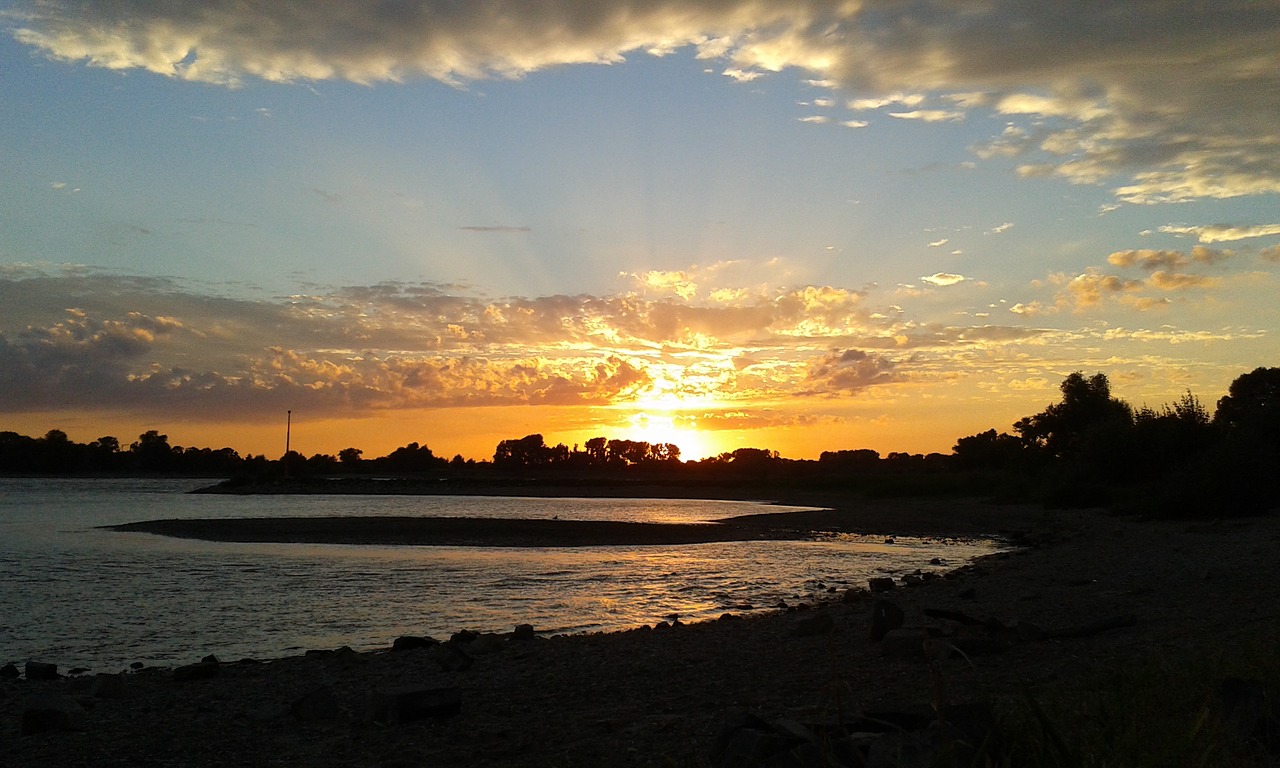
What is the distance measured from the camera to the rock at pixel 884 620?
1219cm

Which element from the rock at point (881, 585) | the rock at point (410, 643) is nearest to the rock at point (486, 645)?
the rock at point (410, 643)

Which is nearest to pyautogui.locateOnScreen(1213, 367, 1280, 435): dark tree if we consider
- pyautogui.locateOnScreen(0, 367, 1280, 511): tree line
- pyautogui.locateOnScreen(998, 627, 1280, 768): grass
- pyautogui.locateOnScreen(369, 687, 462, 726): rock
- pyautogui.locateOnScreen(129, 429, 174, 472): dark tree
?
pyautogui.locateOnScreen(0, 367, 1280, 511): tree line

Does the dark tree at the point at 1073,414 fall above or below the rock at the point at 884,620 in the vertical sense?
above

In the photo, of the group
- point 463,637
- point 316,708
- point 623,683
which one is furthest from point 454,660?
point 316,708

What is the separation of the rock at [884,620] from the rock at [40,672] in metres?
11.4

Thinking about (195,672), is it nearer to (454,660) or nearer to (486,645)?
(454,660)

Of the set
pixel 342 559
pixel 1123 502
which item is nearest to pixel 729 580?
pixel 342 559

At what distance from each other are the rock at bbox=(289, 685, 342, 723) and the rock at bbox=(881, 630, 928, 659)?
6528 millimetres

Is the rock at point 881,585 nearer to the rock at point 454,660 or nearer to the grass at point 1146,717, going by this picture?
the grass at point 1146,717

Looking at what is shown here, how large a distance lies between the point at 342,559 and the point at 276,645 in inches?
595

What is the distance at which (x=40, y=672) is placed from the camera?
12484mm

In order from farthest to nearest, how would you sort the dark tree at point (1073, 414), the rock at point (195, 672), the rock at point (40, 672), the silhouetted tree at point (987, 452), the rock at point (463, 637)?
1. the silhouetted tree at point (987, 452)
2. the dark tree at point (1073, 414)
3. the rock at point (463, 637)
4. the rock at point (40, 672)
5. the rock at point (195, 672)

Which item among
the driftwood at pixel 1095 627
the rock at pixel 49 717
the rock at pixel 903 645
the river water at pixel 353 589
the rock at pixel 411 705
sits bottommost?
the river water at pixel 353 589

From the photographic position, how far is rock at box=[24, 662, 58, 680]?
12.5m
